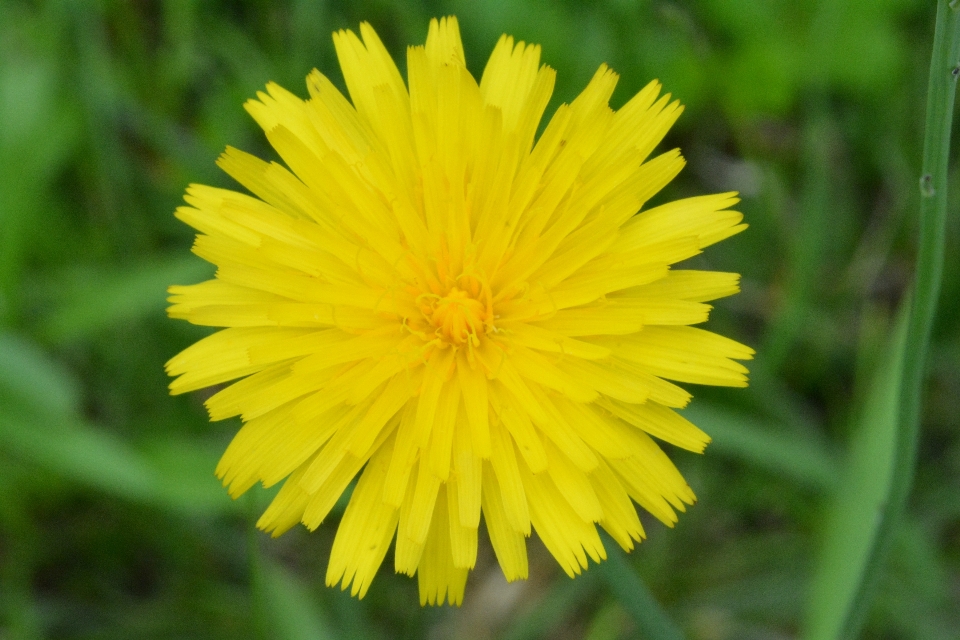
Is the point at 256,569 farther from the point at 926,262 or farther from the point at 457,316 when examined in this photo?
the point at 926,262

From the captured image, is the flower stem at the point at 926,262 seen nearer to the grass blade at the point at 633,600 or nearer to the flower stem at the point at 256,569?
the grass blade at the point at 633,600

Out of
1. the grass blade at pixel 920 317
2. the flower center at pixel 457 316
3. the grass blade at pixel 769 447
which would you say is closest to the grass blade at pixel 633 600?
the grass blade at pixel 920 317

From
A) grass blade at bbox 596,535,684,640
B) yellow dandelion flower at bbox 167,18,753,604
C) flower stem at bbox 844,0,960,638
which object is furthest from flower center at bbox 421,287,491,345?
flower stem at bbox 844,0,960,638

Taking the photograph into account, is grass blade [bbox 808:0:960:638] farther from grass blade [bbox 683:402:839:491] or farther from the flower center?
the flower center

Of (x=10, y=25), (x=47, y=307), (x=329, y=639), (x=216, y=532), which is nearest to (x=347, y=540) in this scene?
(x=329, y=639)

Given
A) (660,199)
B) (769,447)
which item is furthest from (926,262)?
(660,199)

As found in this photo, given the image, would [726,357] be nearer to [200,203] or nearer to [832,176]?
[200,203]
